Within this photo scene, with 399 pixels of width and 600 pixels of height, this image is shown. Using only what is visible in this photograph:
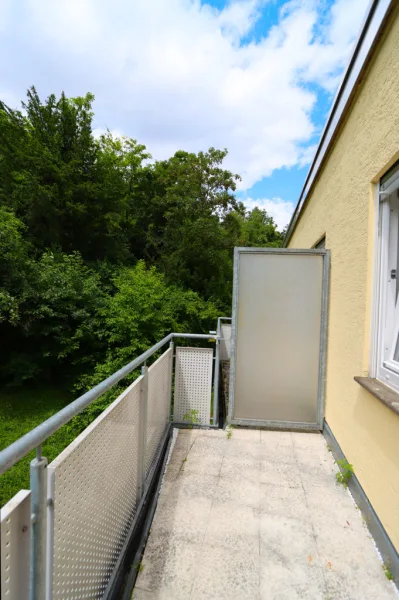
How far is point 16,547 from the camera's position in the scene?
0.73 m

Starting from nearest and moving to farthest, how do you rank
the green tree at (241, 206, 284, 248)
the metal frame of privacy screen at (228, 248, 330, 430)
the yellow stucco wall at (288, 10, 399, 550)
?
the yellow stucco wall at (288, 10, 399, 550)
the metal frame of privacy screen at (228, 248, 330, 430)
the green tree at (241, 206, 284, 248)

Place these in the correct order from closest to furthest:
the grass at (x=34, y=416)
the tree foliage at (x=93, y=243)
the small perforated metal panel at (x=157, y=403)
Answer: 1. the small perforated metal panel at (x=157, y=403)
2. the grass at (x=34, y=416)
3. the tree foliage at (x=93, y=243)

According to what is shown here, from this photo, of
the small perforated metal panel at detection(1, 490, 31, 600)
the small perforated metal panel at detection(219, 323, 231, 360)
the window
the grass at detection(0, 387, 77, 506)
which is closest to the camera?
the small perforated metal panel at detection(1, 490, 31, 600)

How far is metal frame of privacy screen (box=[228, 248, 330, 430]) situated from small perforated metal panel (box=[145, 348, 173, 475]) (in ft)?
2.32

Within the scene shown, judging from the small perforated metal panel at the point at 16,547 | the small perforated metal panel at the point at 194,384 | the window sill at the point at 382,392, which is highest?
the window sill at the point at 382,392

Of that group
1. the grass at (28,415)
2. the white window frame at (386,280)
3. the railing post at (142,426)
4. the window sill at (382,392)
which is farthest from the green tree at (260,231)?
the railing post at (142,426)

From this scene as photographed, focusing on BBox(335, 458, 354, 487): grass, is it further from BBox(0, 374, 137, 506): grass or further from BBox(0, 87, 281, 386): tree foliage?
BBox(0, 87, 281, 386): tree foliage

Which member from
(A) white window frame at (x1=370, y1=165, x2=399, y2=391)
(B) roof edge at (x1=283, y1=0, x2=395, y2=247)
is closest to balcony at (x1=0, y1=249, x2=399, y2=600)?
(A) white window frame at (x1=370, y1=165, x2=399, y2=391)

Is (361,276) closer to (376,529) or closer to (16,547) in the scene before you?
(376,529)

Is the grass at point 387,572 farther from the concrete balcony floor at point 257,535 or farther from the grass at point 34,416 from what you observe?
the grass at point 34,416

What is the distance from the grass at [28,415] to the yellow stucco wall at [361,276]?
597 centimetres

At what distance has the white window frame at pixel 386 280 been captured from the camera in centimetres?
194

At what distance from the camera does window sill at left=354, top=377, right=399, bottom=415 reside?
1.59 meters

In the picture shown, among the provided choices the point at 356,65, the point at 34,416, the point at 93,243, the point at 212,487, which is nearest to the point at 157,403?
the point at 212,487
